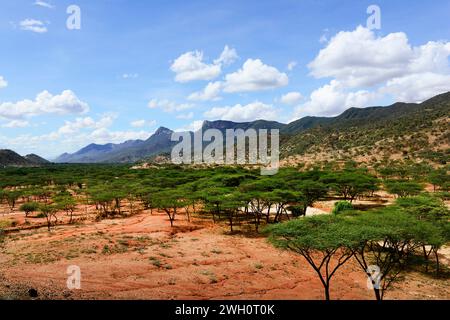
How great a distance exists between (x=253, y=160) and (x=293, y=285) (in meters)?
135

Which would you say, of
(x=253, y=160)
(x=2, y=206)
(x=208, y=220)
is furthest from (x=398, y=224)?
(x=253, y=160)

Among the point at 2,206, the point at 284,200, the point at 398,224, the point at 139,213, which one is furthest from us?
the point at 2,206

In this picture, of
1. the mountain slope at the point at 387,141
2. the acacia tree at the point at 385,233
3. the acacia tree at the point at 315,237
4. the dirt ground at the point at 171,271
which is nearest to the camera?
the acacia tree at the point at 315,237

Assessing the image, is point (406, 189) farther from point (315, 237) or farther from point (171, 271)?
point (171, 271)

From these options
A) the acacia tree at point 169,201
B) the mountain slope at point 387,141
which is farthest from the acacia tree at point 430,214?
the mountain slope at point 387,141

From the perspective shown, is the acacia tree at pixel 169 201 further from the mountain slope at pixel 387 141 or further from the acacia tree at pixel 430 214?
the mountain slope at pixel 387 141

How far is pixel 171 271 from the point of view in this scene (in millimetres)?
26500

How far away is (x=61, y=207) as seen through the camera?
164 ft

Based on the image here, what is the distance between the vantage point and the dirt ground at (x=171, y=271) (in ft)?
73.4

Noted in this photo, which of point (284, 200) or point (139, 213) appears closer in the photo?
point (284, 200)

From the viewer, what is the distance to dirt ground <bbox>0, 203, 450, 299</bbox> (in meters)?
22.4

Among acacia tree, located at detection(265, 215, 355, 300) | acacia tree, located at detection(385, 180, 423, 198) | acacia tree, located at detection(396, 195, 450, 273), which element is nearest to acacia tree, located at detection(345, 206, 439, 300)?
acacia tree, located at detection(265, 215, 355, 300)

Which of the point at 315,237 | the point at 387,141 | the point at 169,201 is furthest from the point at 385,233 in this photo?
the point at 387,141
